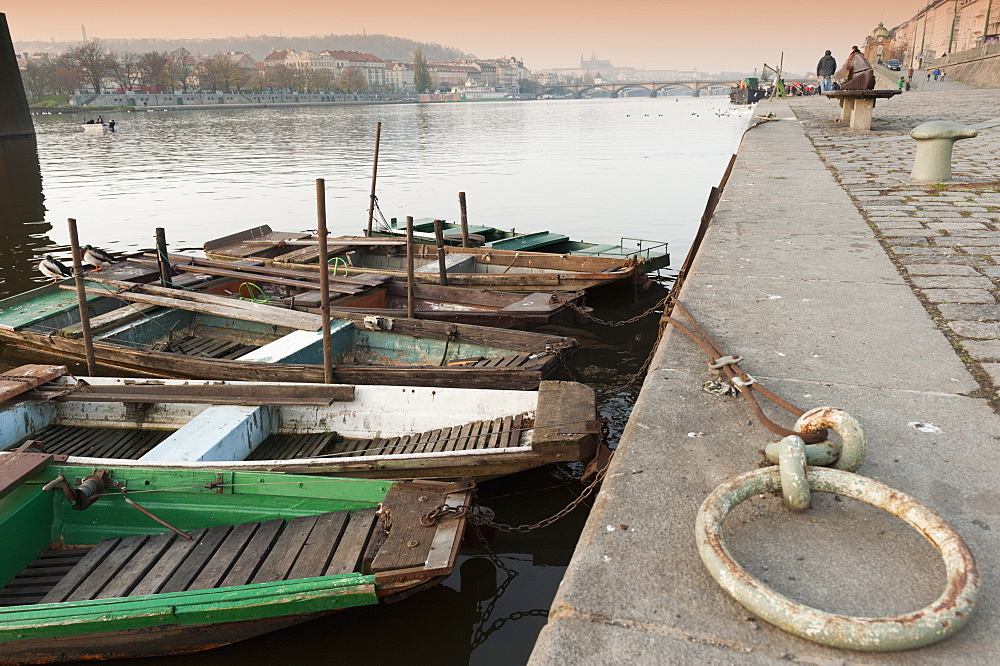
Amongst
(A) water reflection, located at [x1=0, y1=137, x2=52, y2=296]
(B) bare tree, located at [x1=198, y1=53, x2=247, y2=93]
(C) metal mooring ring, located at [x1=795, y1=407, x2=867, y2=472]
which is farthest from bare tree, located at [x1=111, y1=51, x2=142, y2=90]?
(C) metal mooring ring, located at [x1=795, y1=407, x2=867, y2=472]

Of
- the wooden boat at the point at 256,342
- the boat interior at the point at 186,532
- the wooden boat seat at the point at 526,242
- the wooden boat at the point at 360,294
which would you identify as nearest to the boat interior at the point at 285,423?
the wooden boat at the point at 256,342

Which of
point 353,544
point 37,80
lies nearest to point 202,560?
point 353,544

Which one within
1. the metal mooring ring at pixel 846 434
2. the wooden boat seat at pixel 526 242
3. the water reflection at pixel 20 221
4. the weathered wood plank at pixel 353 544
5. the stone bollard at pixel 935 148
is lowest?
the water reflection at pixel 20 221

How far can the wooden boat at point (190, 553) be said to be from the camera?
13.8 ft

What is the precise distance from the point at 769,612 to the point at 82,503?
4.78m

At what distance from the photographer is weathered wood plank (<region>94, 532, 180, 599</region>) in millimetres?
4676

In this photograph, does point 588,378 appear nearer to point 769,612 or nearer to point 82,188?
point 769,612

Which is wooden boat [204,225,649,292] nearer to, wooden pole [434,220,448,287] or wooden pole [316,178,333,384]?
wooden pole [434,220,448,287]

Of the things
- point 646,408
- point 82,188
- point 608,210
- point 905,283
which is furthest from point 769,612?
point 82,188

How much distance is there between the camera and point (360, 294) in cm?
1017

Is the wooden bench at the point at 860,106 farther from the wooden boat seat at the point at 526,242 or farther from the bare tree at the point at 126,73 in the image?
the bare tree at the point at 126,73

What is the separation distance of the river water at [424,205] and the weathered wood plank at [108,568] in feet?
2.33

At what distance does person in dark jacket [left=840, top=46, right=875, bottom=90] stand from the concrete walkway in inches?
489

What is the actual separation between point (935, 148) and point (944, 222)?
2755 mm
